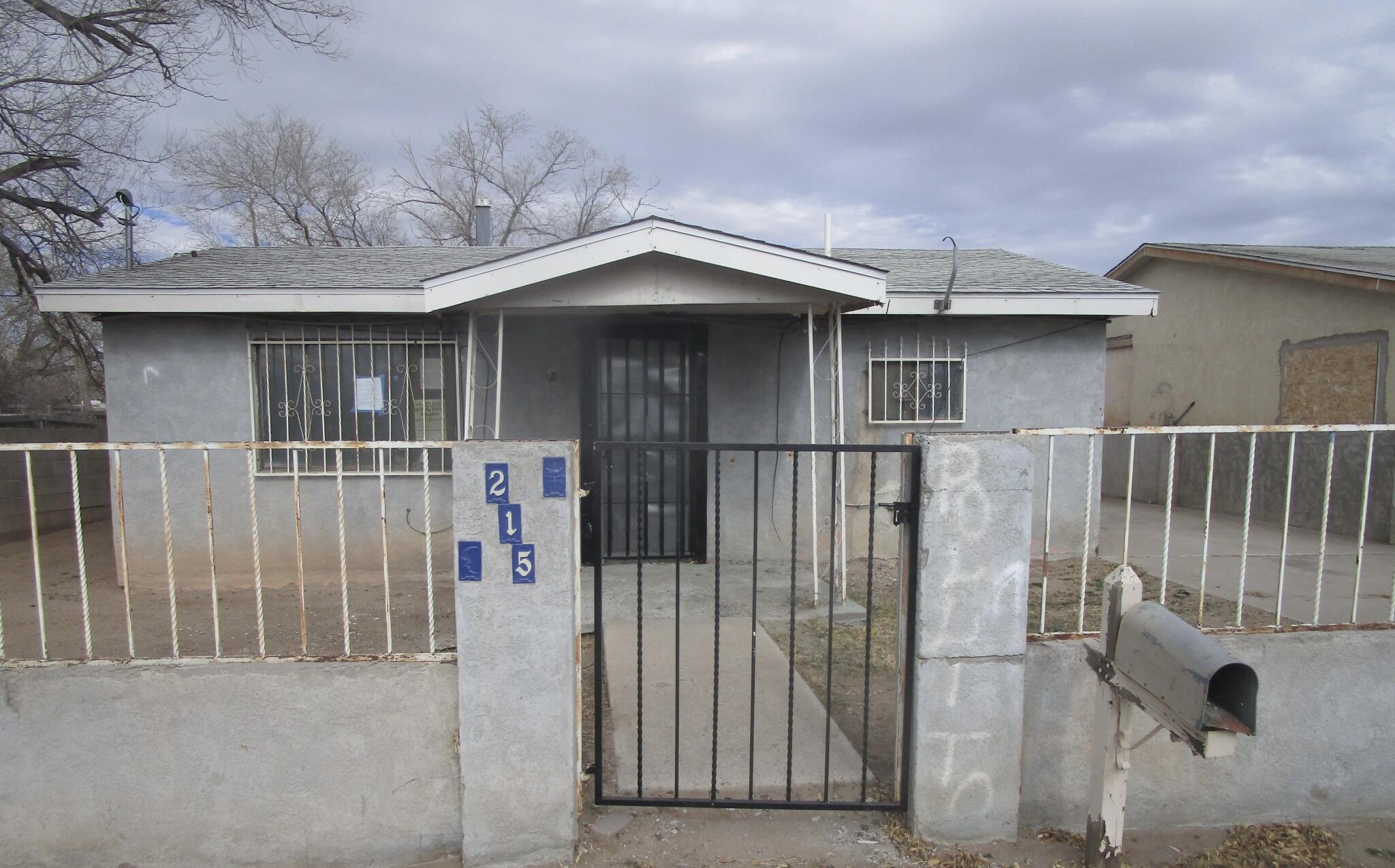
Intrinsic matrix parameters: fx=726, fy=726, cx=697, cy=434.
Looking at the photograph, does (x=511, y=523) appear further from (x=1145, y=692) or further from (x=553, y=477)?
(x=1145, y=692)

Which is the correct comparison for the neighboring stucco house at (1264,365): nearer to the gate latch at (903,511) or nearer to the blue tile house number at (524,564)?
the gate latch at (903,511)

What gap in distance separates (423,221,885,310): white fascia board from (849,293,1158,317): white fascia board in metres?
1.59

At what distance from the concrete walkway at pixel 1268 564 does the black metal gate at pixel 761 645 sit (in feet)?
7.65

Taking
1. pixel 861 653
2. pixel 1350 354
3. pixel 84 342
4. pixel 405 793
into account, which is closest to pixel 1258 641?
pixel 861 653

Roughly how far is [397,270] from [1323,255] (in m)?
12.3

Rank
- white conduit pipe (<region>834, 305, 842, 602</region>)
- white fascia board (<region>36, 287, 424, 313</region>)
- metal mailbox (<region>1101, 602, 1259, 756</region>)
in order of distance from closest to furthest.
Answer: metal mailbox (<region>1101, 602, 1259, 756</region>), white conduit pipe (<region>834, 305, 842, 602</region>), white fascia board (<region>36, 287, 424, 313</region>)

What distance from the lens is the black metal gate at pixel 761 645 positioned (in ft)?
9.51

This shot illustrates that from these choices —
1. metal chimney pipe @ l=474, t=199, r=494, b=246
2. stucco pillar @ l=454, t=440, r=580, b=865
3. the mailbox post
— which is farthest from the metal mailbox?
metal chimney pipe @ l=474, t=199, r=494, b=246

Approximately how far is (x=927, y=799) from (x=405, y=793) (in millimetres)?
1997

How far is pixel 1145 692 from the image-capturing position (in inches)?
96.3

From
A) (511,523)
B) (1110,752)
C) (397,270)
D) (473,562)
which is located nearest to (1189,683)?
(1110,752)

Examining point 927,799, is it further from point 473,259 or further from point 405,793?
point 473,259

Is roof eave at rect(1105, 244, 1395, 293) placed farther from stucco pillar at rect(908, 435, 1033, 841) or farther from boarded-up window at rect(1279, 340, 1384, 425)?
stucco pillar at rect(908, 435, 1033, 841)

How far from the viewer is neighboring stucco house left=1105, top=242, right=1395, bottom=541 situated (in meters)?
8.30
